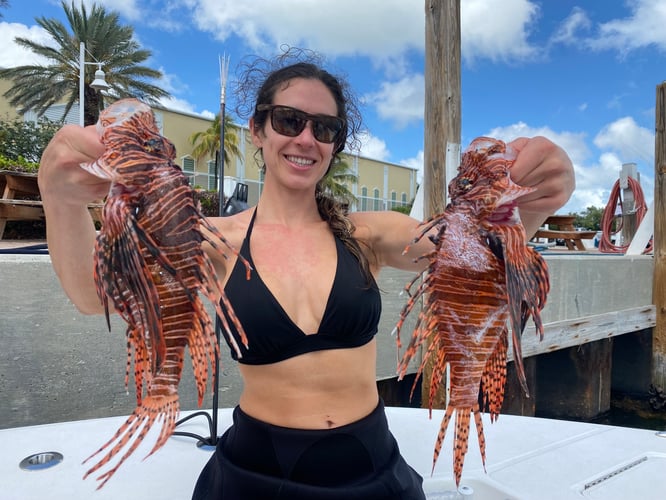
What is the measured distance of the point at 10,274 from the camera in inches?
136

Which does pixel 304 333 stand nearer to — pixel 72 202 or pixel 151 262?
pixel 151 262

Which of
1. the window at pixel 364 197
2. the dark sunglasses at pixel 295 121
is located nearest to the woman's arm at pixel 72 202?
the dark sunglasses at pixel 295 121

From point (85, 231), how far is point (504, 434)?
276 centimetres

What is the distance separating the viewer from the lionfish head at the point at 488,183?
129cm

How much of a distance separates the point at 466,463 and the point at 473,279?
1.70m

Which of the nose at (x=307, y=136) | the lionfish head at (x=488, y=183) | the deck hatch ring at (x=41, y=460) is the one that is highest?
the nose at (x=307, y=136)

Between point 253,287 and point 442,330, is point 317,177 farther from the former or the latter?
point 442,330

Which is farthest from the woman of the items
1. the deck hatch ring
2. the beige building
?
the beige building

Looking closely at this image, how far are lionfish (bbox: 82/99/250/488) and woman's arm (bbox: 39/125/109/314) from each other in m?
0.09

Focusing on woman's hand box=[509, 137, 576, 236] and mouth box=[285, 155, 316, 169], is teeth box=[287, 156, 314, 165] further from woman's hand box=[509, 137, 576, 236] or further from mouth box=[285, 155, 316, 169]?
woman's hand box=[509, 137, 576, 236]

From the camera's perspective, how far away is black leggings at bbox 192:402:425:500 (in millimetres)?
1574

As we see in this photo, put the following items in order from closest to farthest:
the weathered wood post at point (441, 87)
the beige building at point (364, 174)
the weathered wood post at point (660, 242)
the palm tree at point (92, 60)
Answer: the weathered wood post at point (441, 87)
the weathered wood post at point (660, 242)
the palm tree at point (92, 60)
the beige building at point (364, 174)

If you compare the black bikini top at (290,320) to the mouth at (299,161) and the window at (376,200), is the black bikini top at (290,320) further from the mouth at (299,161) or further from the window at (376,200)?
the window at (376,200)

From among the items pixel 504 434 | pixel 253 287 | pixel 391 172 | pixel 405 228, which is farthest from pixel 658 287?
pixel 391 172
